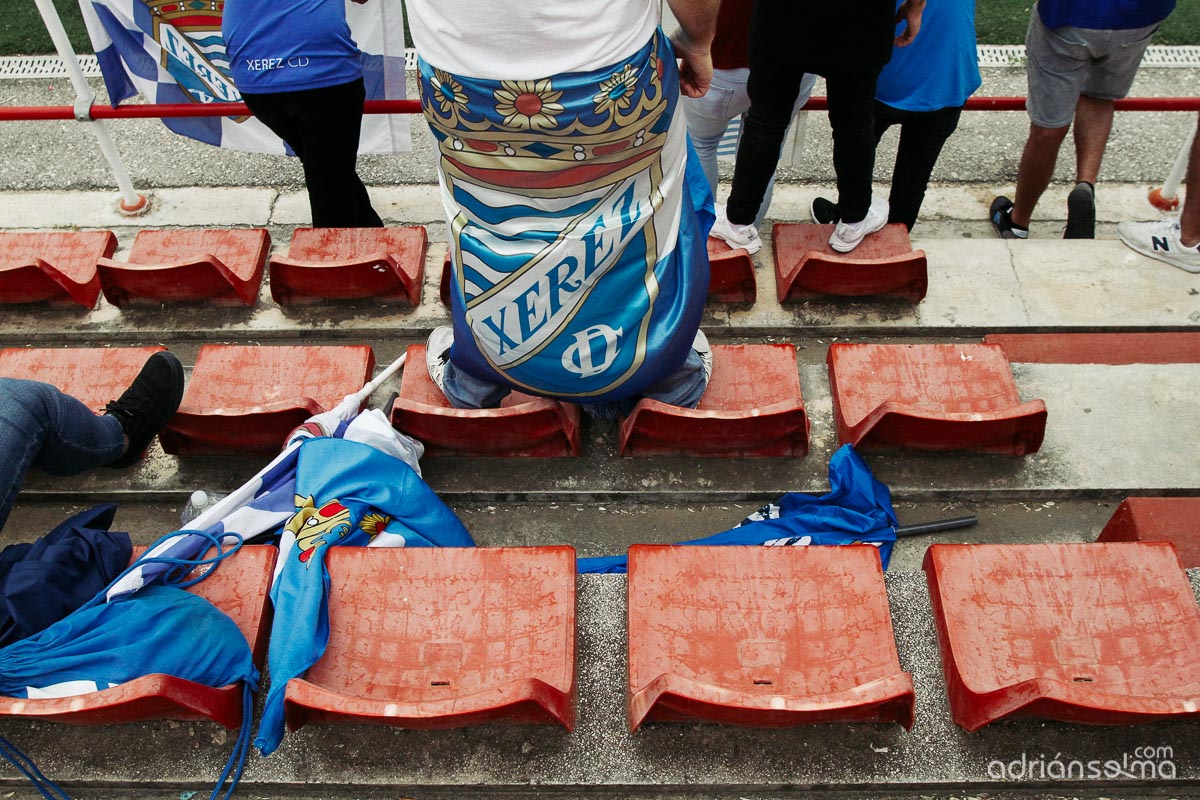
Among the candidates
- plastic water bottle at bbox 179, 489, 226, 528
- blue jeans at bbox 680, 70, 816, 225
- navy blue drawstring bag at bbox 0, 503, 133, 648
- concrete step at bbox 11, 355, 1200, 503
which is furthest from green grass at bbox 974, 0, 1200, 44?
navy blue drawstring bag at bbox 0, 503, 133, 648

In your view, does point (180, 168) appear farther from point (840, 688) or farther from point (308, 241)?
point (840, 688)

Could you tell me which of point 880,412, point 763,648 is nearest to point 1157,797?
point 763,648

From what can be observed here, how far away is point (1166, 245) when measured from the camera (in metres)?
4.12

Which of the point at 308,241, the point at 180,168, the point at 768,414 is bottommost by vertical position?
the point at 180,168

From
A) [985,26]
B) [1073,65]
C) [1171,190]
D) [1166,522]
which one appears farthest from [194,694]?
[985,26]

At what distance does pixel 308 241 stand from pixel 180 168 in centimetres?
232

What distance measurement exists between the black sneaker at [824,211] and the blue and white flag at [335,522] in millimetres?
2736

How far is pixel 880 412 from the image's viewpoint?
10.3ft

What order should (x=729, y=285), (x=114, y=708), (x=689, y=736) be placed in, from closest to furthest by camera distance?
(x=114, y=708) → (x=689, y=736) → (x=729, y=285)

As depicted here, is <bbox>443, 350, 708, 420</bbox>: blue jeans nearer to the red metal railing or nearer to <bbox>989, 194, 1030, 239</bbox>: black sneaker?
the red metal railing

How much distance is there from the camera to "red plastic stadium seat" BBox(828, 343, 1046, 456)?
10.3 feet

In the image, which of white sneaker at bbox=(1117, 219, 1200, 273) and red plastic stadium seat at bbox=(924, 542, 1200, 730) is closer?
red plastic stadium seat at bbox=(924, 542, 1200, 730)

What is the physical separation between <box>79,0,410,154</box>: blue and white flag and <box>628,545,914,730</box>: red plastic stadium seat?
3130mm

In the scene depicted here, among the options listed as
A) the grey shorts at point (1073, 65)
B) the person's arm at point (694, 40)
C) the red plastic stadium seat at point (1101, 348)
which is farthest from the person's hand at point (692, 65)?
the grey shorts at point (1073, 65)
